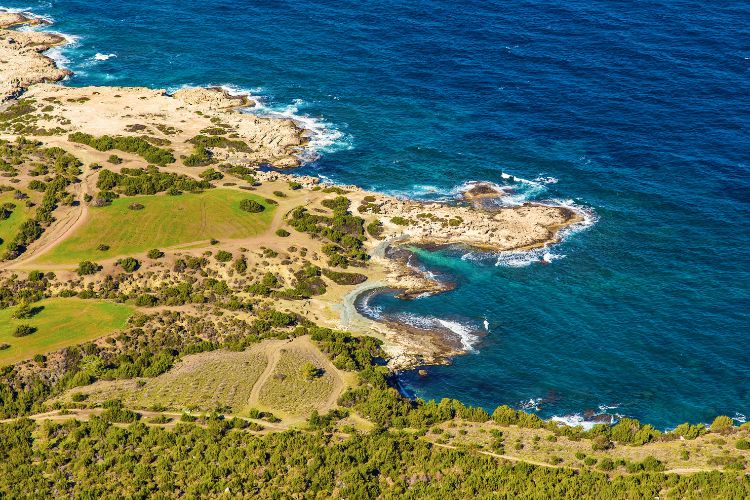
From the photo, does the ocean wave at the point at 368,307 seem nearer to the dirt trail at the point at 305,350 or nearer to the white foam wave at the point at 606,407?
the dirt trail at the point at 305,350

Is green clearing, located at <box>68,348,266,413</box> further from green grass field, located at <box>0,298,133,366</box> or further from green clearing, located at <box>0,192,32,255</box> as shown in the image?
green clearing, located at <box>0,192,32,255</box>

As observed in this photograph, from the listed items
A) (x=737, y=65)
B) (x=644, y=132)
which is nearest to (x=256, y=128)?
(x=644, y=132)

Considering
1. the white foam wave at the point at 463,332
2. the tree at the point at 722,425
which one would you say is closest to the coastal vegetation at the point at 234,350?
the tree at the point at 722,425

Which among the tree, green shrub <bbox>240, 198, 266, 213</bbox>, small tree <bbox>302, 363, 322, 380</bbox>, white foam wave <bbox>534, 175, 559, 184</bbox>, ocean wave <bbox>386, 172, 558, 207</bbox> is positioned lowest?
small tree <bbox>302, 363, 322, 380</bbox>

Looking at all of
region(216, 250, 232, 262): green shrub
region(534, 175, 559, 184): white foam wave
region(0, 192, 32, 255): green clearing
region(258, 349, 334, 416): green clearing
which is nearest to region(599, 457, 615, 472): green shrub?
region(258, 349, 334, 416): green clearing

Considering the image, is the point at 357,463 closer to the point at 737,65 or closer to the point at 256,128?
the point at 256,128

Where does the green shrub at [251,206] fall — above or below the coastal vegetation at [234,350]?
above

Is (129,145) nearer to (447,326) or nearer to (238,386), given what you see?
(238,386)
